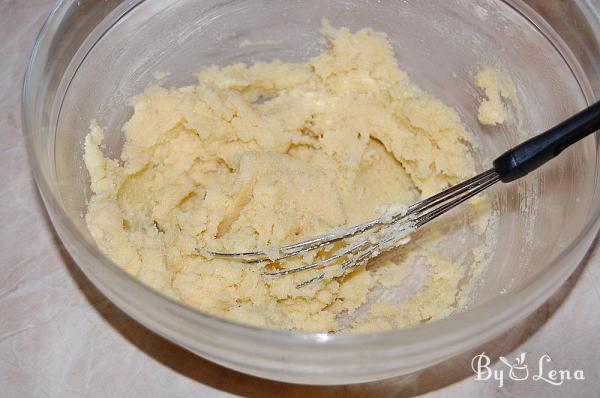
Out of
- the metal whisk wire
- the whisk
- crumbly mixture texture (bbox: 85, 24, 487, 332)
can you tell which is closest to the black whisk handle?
the whisk

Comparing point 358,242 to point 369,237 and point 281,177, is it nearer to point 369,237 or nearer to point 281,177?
point 369,237

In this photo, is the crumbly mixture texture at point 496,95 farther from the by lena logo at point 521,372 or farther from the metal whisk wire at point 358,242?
the by lena logo at point 521,372

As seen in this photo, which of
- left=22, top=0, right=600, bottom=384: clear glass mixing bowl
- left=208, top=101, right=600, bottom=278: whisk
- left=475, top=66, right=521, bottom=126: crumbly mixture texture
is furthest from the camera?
left=475, top=66, right=521, bottom=126: crumbly mixture texture

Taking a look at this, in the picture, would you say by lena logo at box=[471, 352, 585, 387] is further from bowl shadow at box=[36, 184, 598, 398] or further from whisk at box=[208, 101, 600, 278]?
whisk at box=[208, 101, 600, 278]

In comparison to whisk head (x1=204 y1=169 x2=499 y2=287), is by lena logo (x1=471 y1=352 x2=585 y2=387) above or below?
below

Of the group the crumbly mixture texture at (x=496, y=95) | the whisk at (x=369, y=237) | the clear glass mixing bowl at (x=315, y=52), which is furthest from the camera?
the crumbly mixture texture at (x=496, y=95)

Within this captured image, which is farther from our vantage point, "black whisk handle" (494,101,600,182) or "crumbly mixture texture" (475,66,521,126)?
"crumbly mixture texture" (475,66,521,126)

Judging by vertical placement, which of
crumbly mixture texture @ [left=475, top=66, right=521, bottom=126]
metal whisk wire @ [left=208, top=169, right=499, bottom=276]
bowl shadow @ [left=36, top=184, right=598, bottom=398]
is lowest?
bowl shadow @ [left=36, top=184, right=598, bottom=398]

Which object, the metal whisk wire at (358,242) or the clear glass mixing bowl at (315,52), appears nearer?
the clear glass mixing bowl at (315,52)

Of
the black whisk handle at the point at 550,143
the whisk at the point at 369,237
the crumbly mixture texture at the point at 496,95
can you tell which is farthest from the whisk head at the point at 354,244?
the crumbly mixture texture at the point at 496,95
